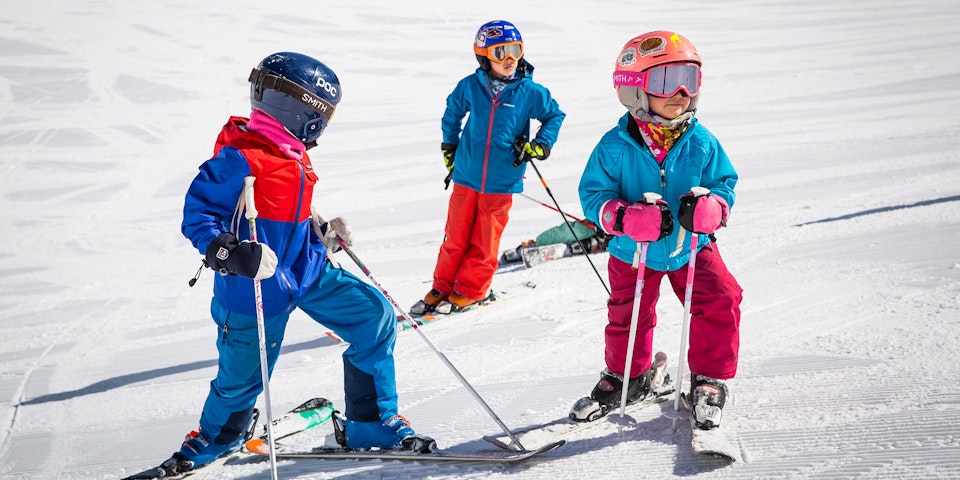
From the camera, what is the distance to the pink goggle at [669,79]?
11.1 feet

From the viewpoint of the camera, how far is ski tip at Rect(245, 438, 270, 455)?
3.79m

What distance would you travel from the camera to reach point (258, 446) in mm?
3822

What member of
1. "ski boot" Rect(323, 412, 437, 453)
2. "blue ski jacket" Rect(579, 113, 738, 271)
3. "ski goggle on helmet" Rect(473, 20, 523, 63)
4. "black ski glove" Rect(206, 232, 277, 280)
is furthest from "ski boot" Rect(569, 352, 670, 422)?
"ski goggle on helmet" Rect(473, 20, 523, 63)

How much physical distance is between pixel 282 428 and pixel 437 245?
462cm

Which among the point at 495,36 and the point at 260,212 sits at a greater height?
the point at 495,36

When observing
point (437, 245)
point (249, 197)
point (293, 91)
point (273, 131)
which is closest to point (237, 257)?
point (249, 197)

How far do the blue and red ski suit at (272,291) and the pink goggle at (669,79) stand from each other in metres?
1.52

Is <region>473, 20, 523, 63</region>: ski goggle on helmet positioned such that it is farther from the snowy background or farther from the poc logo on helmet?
the poc logo on helmet

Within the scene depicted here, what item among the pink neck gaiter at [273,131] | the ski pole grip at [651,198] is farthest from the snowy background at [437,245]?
the pink neck gaiter at [273,131]

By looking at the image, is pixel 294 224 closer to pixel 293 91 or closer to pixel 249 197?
pixel 249 197

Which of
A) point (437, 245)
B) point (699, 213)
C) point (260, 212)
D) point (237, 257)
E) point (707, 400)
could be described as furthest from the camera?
point (437, 245)

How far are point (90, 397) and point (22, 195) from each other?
7151 mm

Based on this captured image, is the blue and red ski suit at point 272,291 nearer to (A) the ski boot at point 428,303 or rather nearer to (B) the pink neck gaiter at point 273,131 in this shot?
(B) the pink neck gaiter at point 273,131

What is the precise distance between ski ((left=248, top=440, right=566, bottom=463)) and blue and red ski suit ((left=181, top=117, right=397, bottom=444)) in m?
0.18
